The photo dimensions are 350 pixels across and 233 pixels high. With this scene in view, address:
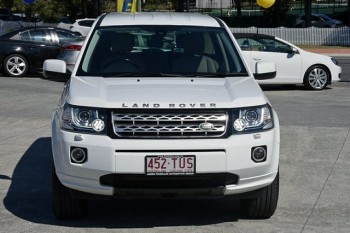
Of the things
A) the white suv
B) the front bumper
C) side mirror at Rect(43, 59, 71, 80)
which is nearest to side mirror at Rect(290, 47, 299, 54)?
side mirror at Rect(43, 59, 71, 80)

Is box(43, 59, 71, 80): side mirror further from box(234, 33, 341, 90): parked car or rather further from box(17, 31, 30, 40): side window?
box(17, 31, 30, 40): side window

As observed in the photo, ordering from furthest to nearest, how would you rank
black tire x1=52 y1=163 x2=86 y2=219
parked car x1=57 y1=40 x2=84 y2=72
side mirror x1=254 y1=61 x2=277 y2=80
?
parked car x1=57 y1=40 x2=84 y2=72
side mirror x1=254 y1=61 x2=277 y2=80
black tire x1=52 y1=163 x2=86 y2=219

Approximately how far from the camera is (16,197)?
738 cm

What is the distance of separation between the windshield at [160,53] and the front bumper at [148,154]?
120 cm

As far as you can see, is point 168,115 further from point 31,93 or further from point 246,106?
point 31,93

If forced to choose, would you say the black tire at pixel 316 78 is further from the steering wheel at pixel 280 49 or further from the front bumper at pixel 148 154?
the front bumper at pixel 148 154

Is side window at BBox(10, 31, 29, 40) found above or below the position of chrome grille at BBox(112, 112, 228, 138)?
below

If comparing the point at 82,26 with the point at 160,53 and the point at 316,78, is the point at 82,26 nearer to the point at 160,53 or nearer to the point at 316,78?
the point at 316,78

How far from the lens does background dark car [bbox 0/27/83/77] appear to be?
21.0m

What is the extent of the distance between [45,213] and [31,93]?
963 cm

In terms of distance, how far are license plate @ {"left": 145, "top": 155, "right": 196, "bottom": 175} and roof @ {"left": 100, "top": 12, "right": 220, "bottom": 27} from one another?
2.17 m

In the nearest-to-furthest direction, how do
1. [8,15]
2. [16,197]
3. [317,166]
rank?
[16,197] < [317,166] < [8,15]

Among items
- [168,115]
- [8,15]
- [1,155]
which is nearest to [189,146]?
[168,115]

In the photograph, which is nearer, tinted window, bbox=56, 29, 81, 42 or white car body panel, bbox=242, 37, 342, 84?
white car body panel, bbox=242, 37, 342, 84
